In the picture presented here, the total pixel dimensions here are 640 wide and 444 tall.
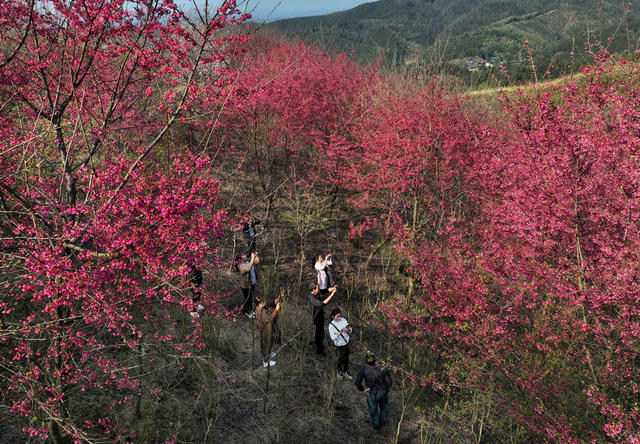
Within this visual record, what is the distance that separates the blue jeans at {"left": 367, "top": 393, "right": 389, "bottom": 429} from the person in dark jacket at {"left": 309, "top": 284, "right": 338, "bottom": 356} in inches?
75.9

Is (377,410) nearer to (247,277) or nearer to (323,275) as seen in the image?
(323,275)

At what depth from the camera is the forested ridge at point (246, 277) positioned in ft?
13.0

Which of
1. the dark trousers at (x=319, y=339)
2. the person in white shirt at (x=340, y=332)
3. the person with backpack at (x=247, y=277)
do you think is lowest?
the dark trousers at (x=319, y=339)

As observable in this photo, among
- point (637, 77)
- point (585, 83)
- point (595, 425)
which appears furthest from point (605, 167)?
point (595, 425)

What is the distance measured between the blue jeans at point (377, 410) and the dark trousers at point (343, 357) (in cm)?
99

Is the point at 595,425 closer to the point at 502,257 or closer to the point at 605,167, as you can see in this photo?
the point at 502,257

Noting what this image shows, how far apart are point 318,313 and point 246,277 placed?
181 centimetres

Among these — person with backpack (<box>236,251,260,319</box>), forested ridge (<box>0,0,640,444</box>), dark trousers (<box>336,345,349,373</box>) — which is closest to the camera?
forested ridge (<box>0,0,640,444</box>)

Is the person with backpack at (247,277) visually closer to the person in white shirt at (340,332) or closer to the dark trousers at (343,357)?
the person in white shirt at (340,332)

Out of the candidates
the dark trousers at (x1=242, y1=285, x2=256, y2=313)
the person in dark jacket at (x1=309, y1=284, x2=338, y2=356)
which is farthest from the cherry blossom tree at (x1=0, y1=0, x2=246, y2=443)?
the dark trousers at (x1=242, y1=285, x2=256, y2=313)

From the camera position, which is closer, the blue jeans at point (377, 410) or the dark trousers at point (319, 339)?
the blue jeans at point (377, 410)

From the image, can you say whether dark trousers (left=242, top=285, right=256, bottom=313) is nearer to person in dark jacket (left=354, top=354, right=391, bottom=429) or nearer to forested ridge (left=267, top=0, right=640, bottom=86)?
person in dark jacket (left=354, top=354, right=391, bottom=429)

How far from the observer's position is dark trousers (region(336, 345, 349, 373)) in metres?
6.76

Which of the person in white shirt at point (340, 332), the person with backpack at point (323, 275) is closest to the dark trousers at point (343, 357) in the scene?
the person in white shirt at point (340, 332)
